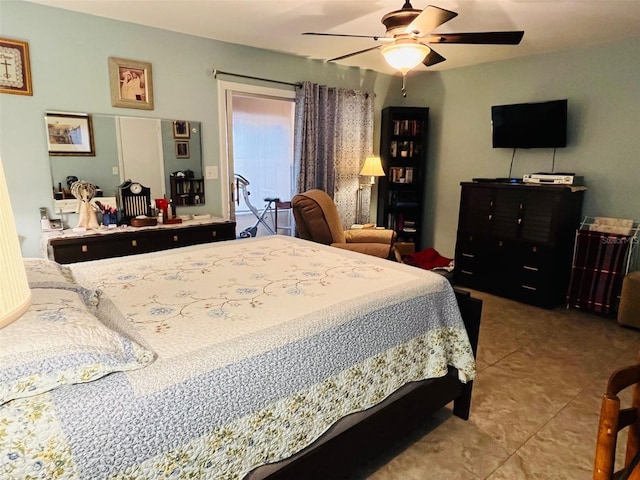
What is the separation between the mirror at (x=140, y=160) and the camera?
315 centimetres

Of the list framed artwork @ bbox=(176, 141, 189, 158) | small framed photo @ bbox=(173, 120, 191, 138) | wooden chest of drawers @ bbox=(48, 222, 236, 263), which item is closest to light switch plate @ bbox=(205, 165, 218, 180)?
framed artwork @ bbox=(176, 141, 189, 158)

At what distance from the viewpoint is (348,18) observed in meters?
3.06

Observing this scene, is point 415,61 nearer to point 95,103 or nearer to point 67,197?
point 95,103

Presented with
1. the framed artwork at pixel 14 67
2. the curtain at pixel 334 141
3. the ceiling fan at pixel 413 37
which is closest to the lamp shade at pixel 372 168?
the curtain at pixel 334 141

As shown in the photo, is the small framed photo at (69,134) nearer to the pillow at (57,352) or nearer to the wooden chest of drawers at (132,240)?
the wooden chest of drawers at (132,240)

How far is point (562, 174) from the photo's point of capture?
3781mm

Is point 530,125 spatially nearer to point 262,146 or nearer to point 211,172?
point 262,146

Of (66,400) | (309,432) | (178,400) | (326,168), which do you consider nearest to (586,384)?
(309,432)

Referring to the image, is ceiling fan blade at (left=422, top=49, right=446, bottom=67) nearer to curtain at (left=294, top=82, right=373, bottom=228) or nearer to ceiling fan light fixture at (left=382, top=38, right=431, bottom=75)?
ceiling fan light fixture at (left=382, top=38, right=431, bottom=75)

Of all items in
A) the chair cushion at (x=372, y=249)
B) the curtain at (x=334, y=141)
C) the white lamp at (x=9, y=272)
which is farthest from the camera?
the curtain at (x=334, y=141)

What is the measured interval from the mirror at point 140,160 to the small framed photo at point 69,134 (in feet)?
0.13

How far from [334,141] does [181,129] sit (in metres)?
1.76

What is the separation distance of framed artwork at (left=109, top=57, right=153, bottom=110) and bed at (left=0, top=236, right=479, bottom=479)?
178 cm

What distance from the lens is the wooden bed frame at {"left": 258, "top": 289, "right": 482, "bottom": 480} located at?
4.61 feet
